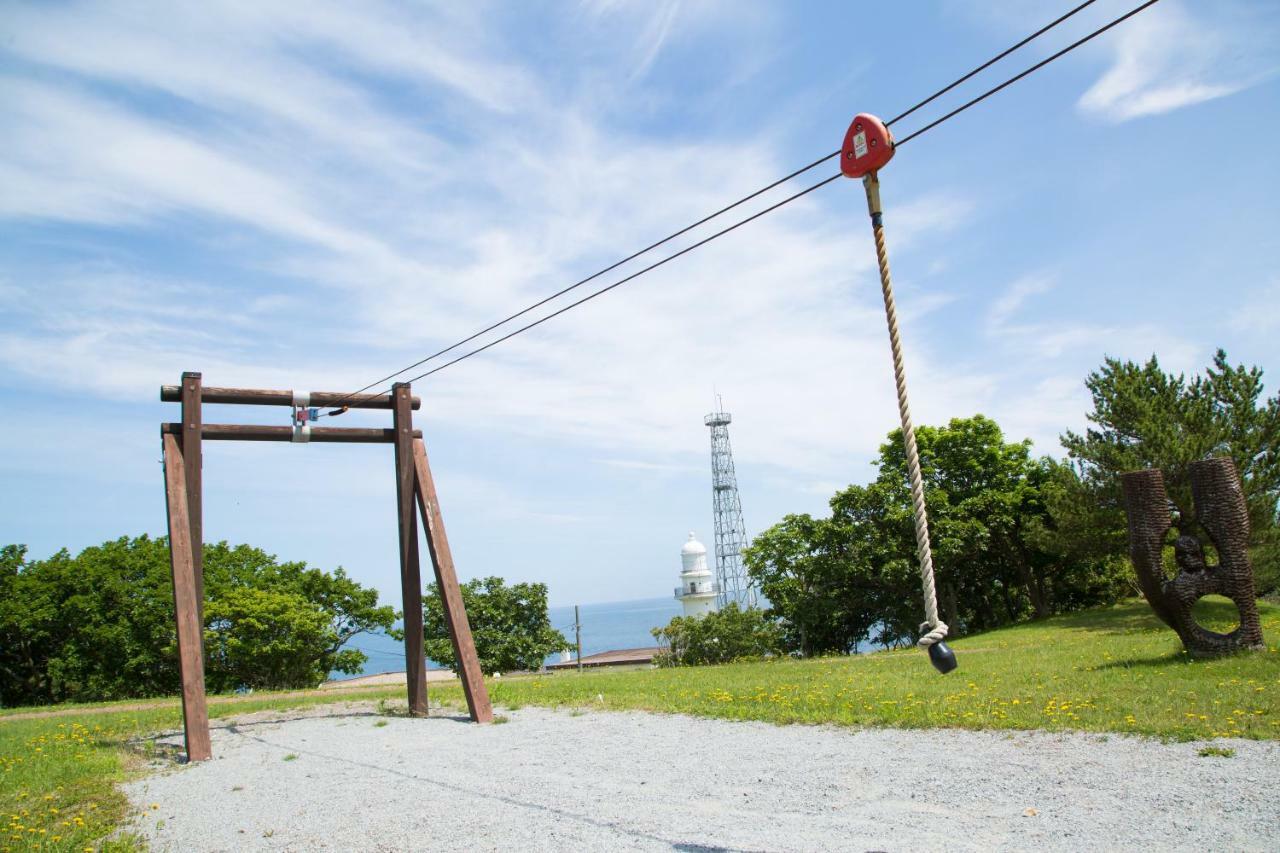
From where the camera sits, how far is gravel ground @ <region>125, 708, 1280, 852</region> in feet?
16.7

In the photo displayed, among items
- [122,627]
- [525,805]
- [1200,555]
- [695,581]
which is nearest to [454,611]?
[525,805]

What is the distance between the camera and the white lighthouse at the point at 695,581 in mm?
49688

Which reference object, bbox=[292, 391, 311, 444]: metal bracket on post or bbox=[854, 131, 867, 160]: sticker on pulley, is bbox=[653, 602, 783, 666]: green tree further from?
bbox=[854, 131, 867, 160]: sticker on pulley

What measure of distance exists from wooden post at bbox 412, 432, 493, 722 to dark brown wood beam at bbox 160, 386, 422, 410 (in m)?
1.47

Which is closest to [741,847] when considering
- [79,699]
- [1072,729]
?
[1072,729]

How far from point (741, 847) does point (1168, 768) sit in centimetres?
334

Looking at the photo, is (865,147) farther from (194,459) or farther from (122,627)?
(122,627)

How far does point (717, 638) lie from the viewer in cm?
2508

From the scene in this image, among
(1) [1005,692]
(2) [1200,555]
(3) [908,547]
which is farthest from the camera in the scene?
(3) [908,547]

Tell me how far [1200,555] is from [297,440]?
12836 millimetres

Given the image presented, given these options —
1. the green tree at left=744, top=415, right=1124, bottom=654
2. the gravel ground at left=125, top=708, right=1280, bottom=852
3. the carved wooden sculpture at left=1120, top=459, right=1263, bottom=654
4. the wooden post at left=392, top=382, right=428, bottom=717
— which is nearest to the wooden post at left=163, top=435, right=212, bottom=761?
the gravel ground at left=125, top=708, right=1280, bottom=852

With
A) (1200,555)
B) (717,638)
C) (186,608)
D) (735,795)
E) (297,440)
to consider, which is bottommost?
(717,638)

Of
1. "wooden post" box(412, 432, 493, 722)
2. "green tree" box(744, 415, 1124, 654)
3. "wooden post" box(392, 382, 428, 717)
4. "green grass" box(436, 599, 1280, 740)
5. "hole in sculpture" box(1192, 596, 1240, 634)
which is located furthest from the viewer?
"green tree" box(744, 415, 1124, 654)

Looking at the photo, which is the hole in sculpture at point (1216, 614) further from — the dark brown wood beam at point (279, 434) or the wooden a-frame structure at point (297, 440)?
the dark brown wood beam at point (279, 434)
